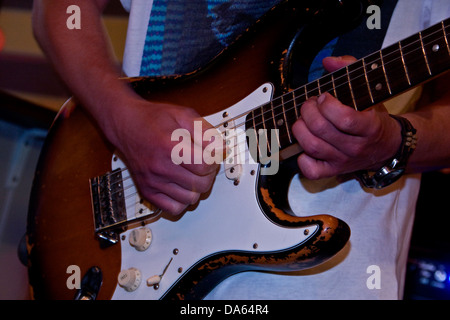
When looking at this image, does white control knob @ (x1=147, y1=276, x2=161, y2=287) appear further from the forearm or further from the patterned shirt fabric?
the patterned shirt fabric

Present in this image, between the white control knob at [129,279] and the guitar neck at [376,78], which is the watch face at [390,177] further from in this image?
the white control knob at [129,279]

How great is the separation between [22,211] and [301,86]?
1687 mm

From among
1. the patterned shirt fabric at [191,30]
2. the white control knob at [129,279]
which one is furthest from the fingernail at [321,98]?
the white control knob at [129,279]

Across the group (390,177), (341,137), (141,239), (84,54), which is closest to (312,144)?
(341,137)

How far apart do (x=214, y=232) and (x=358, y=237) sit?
0.26 meters

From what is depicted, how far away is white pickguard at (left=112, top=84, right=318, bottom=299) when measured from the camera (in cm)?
70

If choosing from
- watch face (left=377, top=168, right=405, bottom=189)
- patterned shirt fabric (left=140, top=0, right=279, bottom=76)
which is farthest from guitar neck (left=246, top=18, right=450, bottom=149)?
patterned shirt fabric (left=140, top=0, right=279, bottom=76)

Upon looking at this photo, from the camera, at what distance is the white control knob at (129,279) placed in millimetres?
797

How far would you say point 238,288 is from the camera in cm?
77

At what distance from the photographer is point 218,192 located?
2.54ft

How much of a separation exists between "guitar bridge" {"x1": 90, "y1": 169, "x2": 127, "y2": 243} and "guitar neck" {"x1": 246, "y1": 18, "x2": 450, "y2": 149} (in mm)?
353

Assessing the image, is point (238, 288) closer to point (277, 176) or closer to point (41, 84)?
point (277, 176)

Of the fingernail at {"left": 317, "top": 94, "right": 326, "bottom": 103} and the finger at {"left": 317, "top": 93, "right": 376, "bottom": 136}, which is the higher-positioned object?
the fingernail at {"left": 317, "top": 94, "right": 326, "bottom": 103}
